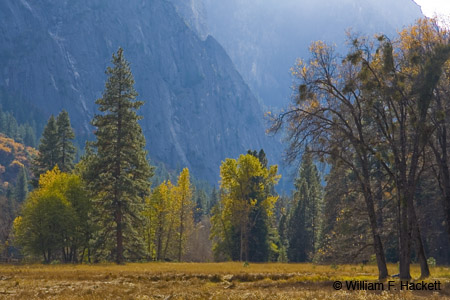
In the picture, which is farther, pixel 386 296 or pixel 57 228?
pixel 57 228

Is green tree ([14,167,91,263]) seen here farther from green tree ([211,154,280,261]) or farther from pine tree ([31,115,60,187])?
pine tree ([31,115,60,187])

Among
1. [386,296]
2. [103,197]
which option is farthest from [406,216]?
[103,197]

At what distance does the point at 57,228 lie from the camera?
40.4m

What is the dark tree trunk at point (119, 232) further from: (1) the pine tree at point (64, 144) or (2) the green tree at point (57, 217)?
(1) the pine tree at point (64, 144)

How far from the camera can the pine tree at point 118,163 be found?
36.7 meters

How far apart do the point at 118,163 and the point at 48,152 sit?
24.3m

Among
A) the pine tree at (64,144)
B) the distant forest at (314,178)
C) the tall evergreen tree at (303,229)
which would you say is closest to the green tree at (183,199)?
the distant forest at (314,178)

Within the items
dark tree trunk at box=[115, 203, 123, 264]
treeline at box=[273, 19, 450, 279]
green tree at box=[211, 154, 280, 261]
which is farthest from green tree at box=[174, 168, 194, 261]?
treeline at box=[273, 19, 450, 279]

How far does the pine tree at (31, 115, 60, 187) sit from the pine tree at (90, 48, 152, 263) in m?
21.0

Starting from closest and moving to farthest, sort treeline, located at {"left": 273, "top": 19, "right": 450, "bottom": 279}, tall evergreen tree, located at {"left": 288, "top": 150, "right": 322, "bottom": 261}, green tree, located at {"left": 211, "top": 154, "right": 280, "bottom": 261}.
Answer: treeline, located at {"left": 273, "top": 19, "right": 450, "bottom": 279}
green tree, located at {"left": 211, "top": 154, "right": 280, "bottom": 261}
tall evergreen tree, located at {"left": 288, "top": 150, "right": 322, "bottom": 261}

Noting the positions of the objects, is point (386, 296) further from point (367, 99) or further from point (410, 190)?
point (367, 99)

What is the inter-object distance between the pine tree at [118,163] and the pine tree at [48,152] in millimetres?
21034

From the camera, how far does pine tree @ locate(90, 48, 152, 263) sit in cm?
3666

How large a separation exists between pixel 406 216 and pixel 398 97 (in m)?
5.31
